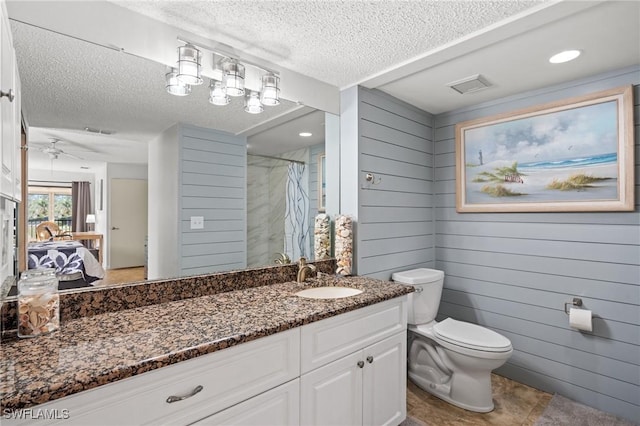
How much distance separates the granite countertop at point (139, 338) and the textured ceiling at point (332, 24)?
131 centimetres

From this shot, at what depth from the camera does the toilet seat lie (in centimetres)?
200

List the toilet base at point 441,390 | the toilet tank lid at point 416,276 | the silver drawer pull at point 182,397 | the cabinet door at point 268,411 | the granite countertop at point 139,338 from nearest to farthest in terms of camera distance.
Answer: the granite countertop at point 139,338 < the silver drawer pull at point 182,397 < the cabinet door at point 268,411 < the toilet base at point 441,390 < the toilet tank lid at point 416,276

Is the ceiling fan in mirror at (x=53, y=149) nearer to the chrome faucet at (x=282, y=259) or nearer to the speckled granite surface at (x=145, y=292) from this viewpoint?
the speckled granite surface at (x=145, y=292)

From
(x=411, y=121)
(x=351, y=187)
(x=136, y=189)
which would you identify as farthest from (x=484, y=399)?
(x=136, y=189)

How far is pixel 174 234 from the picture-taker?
5.46 ft

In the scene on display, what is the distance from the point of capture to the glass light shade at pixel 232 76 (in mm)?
1703

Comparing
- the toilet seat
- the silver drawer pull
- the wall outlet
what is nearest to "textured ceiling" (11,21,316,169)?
the wall outlet

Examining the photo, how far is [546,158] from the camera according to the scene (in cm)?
228

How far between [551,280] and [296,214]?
1852 millimetres

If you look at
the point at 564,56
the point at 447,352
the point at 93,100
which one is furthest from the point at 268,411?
the point at 564,56

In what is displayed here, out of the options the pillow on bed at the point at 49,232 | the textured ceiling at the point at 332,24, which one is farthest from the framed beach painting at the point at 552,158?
the pillow on bed at the point at 49,232

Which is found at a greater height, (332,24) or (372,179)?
(332,24)

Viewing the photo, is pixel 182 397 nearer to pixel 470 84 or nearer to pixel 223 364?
pixel 223 364

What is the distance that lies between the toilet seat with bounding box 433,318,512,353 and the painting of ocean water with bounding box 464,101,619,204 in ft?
3.25
